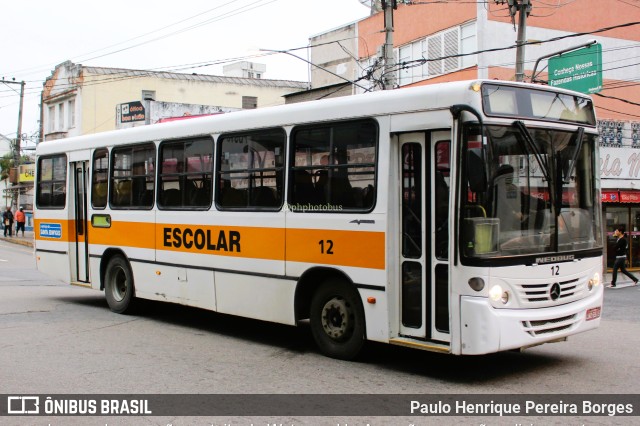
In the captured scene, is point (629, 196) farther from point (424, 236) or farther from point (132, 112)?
point (132, 112)

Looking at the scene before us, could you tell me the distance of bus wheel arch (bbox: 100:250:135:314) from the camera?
11945 mm

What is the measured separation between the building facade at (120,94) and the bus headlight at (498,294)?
120ft

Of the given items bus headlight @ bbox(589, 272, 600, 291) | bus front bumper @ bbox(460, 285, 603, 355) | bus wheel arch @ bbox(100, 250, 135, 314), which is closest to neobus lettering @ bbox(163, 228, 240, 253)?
bus wheel arch @ bbox(100, 250, 135, 314)

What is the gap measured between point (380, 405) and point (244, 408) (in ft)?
4.00

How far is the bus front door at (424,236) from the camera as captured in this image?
24.3ft

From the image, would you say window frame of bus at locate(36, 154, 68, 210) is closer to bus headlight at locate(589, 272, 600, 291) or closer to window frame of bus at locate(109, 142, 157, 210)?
window frame of bus at locate(109, 142, 157, 210)

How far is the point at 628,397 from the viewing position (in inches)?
264

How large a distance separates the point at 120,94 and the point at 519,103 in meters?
43.0

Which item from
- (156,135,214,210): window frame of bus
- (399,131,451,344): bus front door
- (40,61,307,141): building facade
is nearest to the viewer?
(399,131,451,344): bus front door

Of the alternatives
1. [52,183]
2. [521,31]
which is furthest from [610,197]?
[52,183]

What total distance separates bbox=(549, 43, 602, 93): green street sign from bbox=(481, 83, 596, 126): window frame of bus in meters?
12.0

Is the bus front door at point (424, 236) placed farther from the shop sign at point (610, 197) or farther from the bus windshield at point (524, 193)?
the shop sign at point (610, 197)

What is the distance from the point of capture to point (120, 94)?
1858 inches

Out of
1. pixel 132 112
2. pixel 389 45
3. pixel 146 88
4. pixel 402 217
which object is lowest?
pixel 402 217
